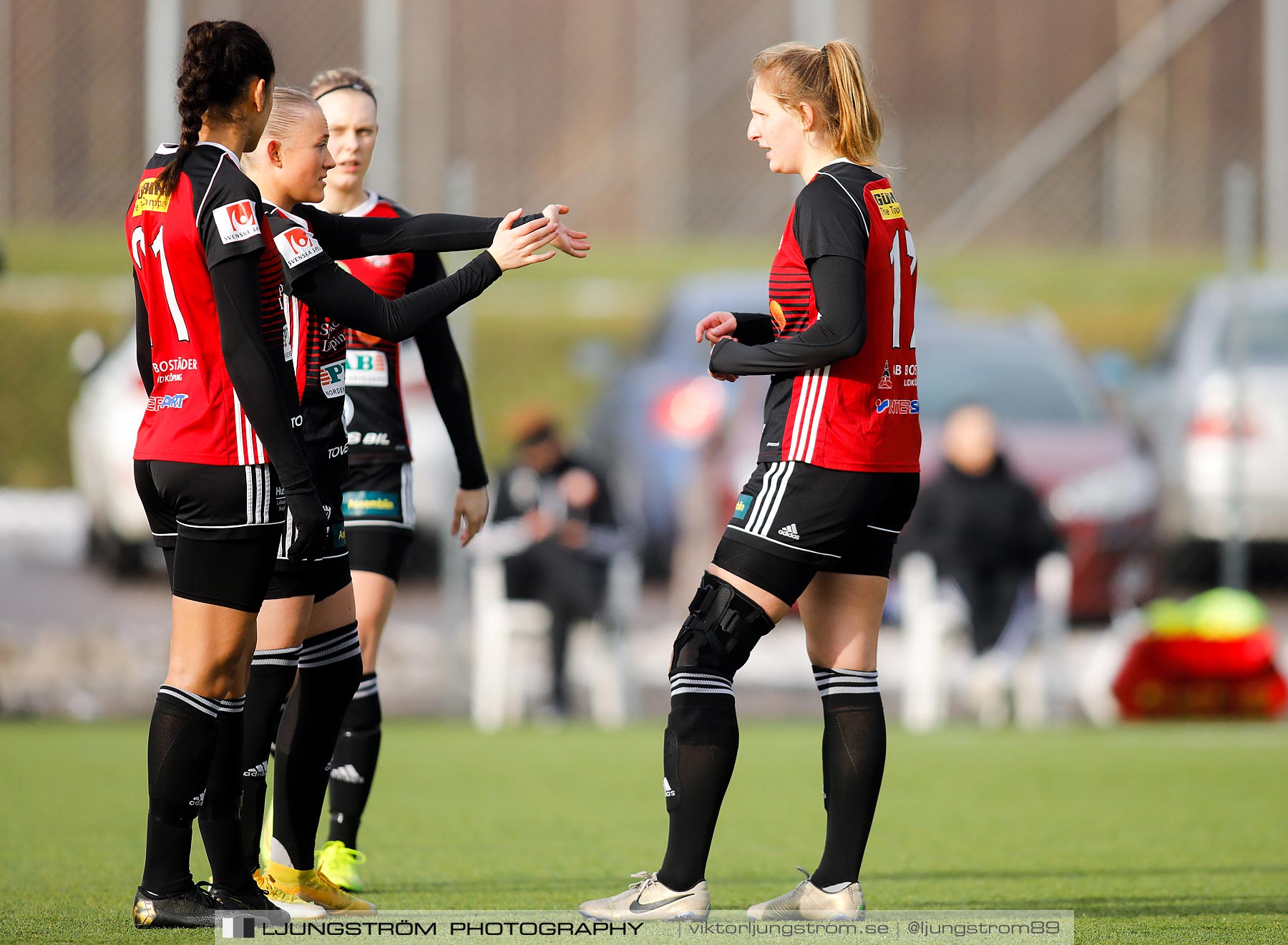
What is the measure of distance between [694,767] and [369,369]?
155 cm

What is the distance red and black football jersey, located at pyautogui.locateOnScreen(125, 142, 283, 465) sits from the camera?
3527mm

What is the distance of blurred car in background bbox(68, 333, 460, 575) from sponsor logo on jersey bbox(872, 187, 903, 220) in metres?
6.03

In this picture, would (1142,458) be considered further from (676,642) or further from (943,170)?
(676,642)

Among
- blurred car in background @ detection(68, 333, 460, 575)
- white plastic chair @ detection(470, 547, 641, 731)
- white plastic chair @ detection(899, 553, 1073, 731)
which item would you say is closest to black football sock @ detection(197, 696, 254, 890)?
white plastic chair @ detection(470, 547, 641, 731)

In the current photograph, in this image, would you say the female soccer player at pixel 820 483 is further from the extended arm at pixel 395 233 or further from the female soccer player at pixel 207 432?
the female soccer player at pixel 207 432

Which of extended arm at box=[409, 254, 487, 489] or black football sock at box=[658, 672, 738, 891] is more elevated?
extended arm at box=[409, 254, 487, 489]

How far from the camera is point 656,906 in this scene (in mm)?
3750

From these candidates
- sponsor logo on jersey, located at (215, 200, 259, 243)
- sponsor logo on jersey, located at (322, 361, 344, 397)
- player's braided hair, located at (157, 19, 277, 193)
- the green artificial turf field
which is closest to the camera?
sponsor logo on jersey, located at (215, 200, 259, 243)

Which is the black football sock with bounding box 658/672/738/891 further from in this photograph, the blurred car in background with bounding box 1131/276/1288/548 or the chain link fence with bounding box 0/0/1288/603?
the chain link fence with bounding box 0/0/1288/603

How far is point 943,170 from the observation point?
1498 cm

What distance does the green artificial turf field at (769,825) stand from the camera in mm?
4379

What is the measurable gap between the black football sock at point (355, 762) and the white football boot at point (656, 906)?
95cm

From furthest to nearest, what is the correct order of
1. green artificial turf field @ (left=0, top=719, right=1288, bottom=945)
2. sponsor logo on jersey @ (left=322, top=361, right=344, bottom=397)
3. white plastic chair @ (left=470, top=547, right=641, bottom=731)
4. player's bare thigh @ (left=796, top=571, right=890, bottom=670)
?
white plastic chair @ (left=470, top=547, right=641, bottom=731)
green artificial turf field @ (left=0, top=719, right=1288, bottom=945)
sponsor logo on jersey @ (left=322, top=361, right=344, bottom=397)
player's bare thigh @ (left=796, top=571, right=890, bottom=670)

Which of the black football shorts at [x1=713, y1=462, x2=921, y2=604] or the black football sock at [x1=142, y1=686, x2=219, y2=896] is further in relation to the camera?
the black football shorts at [x1=713, y1=462, x2=921, y2=604]
